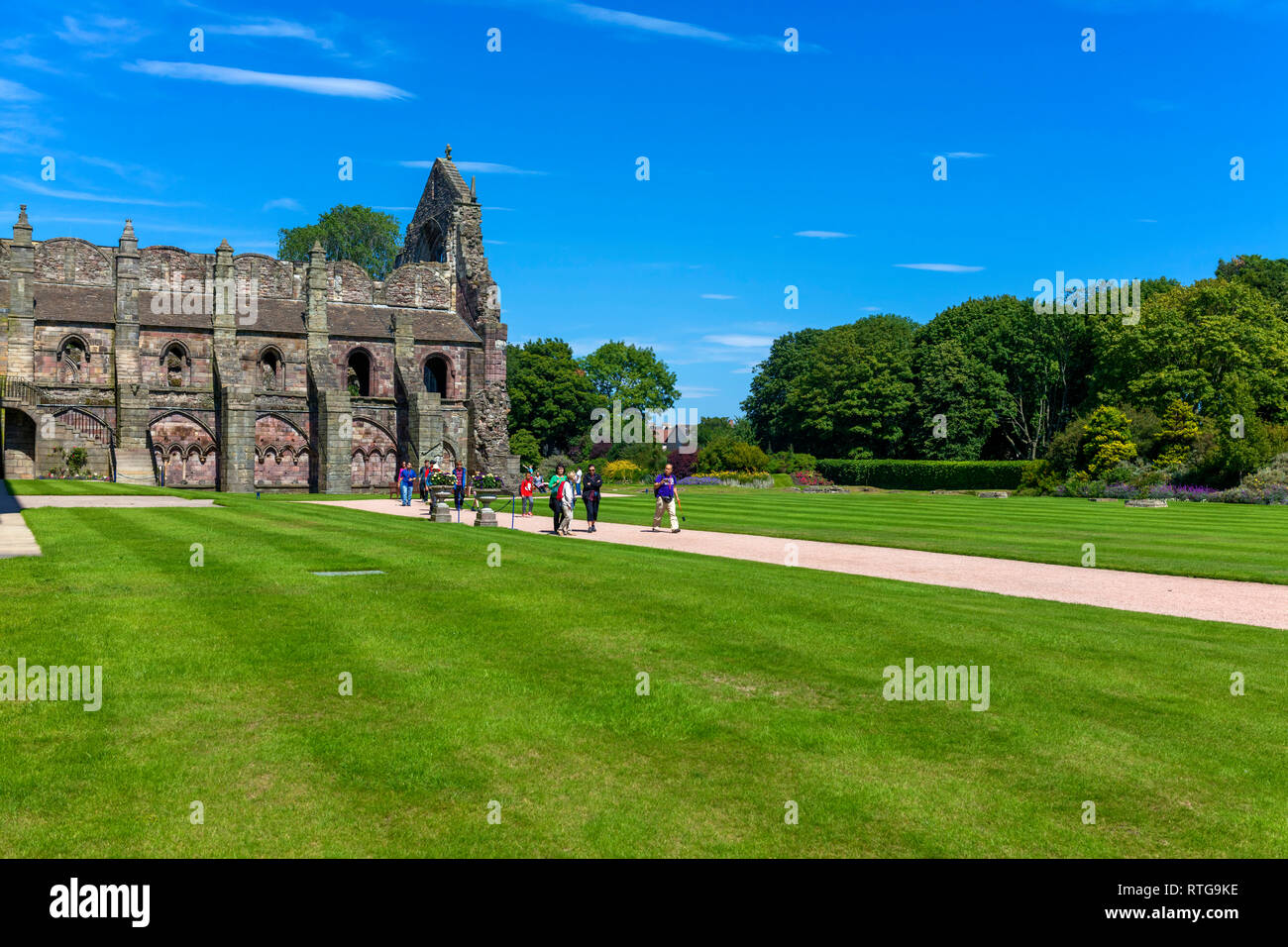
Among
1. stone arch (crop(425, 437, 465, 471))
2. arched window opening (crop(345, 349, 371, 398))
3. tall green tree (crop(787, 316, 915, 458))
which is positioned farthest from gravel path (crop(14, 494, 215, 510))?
tall green tree (crop(787, 316, 915, 458))

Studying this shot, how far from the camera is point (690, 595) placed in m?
13.2

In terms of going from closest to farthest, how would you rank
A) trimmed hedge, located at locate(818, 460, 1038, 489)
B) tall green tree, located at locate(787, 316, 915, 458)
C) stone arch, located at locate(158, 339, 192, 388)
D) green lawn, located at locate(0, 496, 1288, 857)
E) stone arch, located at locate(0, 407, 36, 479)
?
1. green lawn, located at locate(0, 496, 1288, 857)
2. stone arch, located at locate(0, 407, 36, 479)
3. stone arch, located at locate(158, 339, 192, 388)
4. trimmed hedge, located at locate(818, 460, 1038, 489)
5. tall green tree, located at locate(787, 316, 915, 458)

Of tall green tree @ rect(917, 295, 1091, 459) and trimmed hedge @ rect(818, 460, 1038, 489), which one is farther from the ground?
tall green tree @ rect(917, 295, 1091, 459)

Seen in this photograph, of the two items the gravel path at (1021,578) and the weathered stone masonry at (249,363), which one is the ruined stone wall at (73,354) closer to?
the weathered stone masonry at (249,363)

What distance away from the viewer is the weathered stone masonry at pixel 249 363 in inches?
1933

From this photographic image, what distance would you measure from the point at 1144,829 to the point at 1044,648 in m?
4.82

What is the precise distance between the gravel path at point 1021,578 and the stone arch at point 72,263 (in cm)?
4408

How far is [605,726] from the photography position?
25.7 feet

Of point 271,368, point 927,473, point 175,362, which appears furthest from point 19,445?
point 927,473

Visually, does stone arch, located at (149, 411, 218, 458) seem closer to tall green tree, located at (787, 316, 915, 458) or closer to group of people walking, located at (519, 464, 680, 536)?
group of people walking, located at (519, 464, 680, 536)

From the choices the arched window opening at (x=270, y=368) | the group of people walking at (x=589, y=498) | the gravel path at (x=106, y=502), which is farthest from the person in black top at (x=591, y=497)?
the arched window opening at (x=270, y=368)

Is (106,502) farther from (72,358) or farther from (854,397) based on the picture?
(854,397)

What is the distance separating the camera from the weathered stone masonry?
49094 mm

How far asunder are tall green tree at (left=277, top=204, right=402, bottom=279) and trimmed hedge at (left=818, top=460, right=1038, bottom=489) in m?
47.4
